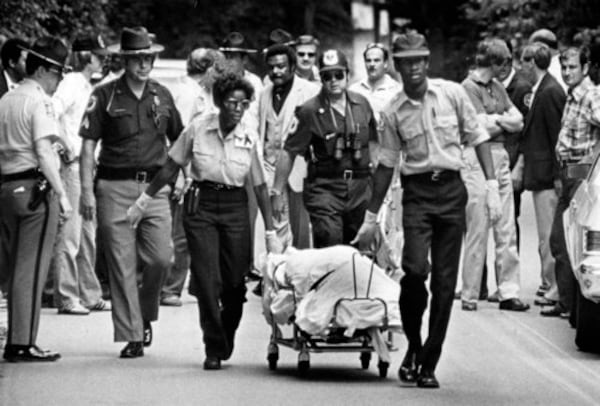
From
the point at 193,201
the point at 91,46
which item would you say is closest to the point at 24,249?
the point at 193,201

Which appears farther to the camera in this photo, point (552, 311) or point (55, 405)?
point (552, 311)

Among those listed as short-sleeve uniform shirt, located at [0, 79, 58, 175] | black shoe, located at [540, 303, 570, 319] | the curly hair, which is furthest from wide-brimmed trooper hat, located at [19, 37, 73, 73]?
black shoe, located at [540, 303, 570, 319]

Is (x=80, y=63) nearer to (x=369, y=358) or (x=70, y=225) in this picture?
(x=70, y=225)

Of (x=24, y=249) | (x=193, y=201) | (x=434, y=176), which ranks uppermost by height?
(x=434, y=176)

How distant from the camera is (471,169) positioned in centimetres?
1772

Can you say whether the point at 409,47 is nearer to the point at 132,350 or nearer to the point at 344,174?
the point at 344,174

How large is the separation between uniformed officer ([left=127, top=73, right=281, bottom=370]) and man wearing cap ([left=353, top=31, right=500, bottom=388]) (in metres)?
1.13

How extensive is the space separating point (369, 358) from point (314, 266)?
0.87m

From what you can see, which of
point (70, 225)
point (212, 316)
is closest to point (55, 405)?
point (212, 316)

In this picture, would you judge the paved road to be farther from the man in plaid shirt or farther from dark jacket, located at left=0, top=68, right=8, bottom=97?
dark jacket, located at left=0, top=68, right=8, bottom=97

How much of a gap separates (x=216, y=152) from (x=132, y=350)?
1.64m

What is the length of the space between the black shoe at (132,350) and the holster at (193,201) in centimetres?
115

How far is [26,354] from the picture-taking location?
14156 mm

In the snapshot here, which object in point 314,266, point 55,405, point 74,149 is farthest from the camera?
point 74,149
